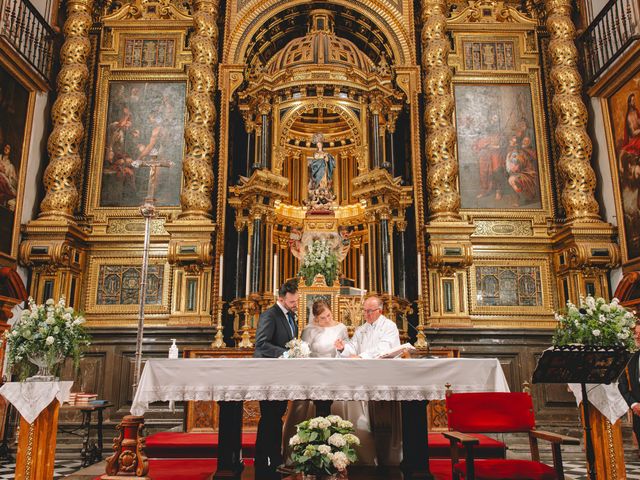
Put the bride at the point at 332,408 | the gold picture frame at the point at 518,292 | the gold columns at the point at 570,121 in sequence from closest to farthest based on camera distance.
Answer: the bride at the point at 332,408 < the gold columns at the point at 570,121 < the gold picture frame at the point at 518,292

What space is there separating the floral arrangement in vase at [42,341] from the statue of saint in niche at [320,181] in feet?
18.7

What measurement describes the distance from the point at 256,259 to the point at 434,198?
3.61m

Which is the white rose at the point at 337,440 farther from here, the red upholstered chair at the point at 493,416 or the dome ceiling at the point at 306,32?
the dome ceiling at the point at 306,32

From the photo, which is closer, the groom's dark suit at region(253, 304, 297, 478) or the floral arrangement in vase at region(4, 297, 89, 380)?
the groom's dark suit at region(253, 304, 297, 478)

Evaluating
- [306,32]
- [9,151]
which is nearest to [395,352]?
[9,151]

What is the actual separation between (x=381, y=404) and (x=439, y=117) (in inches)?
293

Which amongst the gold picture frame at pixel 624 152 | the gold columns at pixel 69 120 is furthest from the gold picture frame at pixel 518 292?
the gold columns at pixel 69 120

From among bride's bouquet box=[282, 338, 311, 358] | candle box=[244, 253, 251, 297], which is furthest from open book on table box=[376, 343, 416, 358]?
candle box=[244, 253, 251, 297]

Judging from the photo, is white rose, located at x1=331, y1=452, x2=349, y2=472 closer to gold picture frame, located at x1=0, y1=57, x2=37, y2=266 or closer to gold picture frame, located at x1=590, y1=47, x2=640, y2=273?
gold picture frame, located at x1=590, y1=47, x2=640, y2=273

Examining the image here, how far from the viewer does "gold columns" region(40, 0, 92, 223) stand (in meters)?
10.6

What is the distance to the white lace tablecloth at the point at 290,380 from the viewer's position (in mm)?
4594

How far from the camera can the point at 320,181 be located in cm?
1123

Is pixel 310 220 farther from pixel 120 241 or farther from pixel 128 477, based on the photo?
→ pixel 128 477

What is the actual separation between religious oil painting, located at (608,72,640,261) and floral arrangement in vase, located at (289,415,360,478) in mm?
7599
